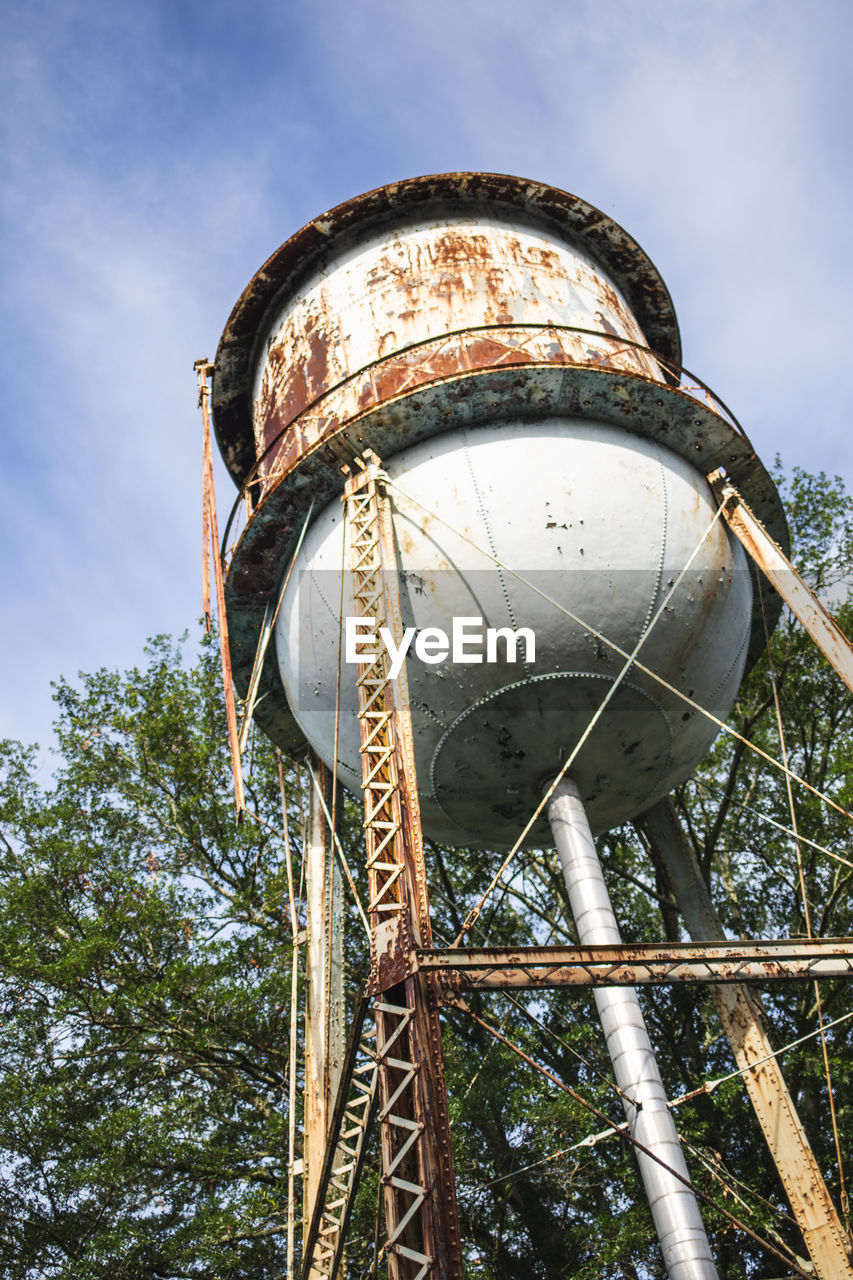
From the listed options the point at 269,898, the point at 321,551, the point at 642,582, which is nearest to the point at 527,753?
the point at 642,582

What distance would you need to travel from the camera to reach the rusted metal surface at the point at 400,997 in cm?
440

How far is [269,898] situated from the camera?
13.6m

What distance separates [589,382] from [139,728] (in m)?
10.8

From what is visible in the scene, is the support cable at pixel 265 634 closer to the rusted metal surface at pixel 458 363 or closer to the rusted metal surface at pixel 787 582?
the rusted metal surface at pixel 458 363

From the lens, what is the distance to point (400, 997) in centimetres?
502

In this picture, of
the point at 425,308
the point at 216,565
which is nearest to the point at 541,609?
the point at 425,308

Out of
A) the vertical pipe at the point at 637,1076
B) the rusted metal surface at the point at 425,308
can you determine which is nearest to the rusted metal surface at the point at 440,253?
the rusted metal surface at the point at 425,308

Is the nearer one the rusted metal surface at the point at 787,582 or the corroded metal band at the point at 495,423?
the rusted metal surface at the point at 787,582

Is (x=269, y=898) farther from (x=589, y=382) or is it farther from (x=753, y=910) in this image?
(x=589, y=382)

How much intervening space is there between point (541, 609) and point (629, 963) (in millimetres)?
2463

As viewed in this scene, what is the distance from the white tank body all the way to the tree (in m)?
3.24

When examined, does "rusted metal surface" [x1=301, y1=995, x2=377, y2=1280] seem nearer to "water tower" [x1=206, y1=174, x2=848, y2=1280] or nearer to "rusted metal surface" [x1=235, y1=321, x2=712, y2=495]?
"water tower" [x1=206, y1=174, x2=848, y2=1280]

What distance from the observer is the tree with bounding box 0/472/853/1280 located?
11.3 metres

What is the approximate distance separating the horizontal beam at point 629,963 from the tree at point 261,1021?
507cm
